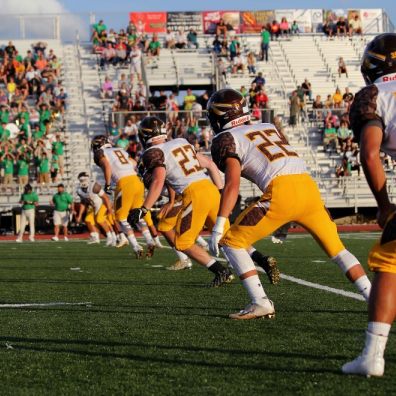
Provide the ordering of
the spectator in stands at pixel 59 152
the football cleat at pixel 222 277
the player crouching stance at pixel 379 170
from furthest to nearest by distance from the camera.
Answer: the spectator in stands at pixel 59 152, the football cleat at pixel 222 277, the player crouching stance at pixel 379 170

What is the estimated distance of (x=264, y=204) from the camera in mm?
6473

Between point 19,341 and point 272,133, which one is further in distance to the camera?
point 272,133

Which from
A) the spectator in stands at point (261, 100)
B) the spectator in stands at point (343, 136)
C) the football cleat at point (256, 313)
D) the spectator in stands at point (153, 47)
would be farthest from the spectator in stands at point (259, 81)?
the football cleat at point (256, 313)

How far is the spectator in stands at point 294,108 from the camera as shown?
30664 millimetres

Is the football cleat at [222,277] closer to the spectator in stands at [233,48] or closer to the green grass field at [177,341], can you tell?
the green grass field at [177,341]

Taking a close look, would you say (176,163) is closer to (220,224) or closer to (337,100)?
(220,224)

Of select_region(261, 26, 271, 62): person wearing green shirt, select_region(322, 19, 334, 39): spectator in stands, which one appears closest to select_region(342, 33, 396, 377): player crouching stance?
select_region(261, 26, 271, 62): person wearing green shirt

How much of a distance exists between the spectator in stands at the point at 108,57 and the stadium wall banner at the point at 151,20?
447 cm

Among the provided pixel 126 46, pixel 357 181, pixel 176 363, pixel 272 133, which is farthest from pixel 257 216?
pixel 126 46

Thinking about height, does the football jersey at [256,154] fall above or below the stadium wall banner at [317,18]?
below

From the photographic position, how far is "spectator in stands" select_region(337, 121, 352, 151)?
29109 mm

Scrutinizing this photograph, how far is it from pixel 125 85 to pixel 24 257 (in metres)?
16.3

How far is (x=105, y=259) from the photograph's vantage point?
1477cm

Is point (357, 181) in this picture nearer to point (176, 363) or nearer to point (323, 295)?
point (323, 295)
